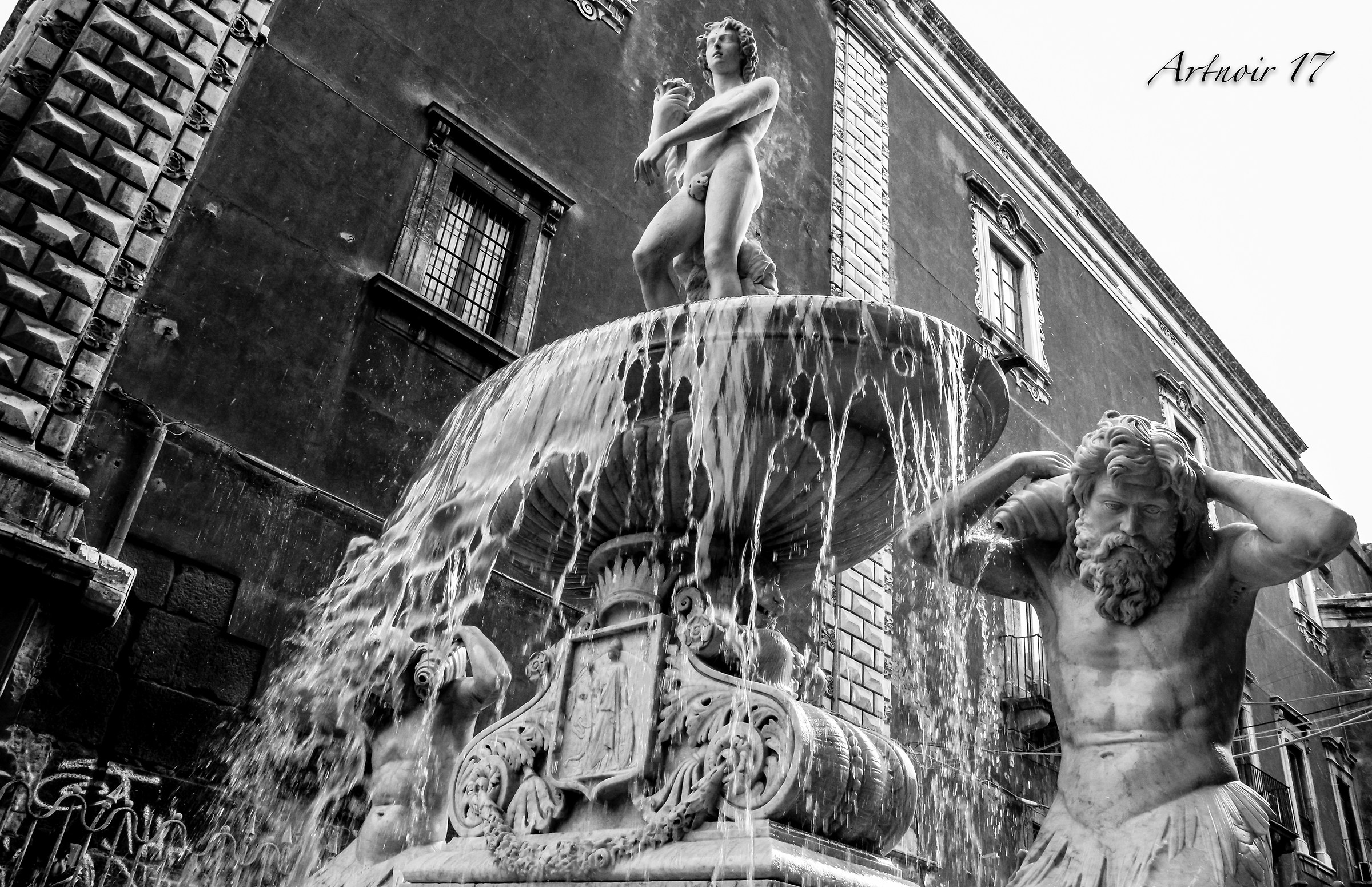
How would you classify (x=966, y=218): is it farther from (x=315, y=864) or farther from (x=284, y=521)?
(x=315, y=864)

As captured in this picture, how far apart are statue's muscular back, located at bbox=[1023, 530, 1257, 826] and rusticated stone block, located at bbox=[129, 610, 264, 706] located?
4.93 m

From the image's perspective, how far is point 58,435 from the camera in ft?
17.1

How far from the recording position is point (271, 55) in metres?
7.40

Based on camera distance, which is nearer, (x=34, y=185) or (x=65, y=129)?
(x=34, y=185)

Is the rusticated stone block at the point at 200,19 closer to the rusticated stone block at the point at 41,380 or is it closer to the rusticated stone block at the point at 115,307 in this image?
the rusticated stone block at the point at 115,307

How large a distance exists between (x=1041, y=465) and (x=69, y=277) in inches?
203

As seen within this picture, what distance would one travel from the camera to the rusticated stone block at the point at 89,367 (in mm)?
5355

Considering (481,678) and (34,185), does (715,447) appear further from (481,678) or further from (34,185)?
(34,185)

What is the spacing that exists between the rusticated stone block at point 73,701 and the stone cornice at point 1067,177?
12630 millimetres

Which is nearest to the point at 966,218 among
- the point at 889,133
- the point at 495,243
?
the point at 889,133

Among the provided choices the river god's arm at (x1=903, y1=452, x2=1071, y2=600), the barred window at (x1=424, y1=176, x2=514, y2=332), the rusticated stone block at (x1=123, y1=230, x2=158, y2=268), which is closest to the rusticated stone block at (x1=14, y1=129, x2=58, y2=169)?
the rusticated stone block at (x1=123, y1=230, x2=158, y2=268)

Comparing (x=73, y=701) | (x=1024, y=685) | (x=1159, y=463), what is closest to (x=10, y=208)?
(x=73, y=701)

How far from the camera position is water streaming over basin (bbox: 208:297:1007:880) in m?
3.33

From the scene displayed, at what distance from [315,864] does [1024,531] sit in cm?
432
